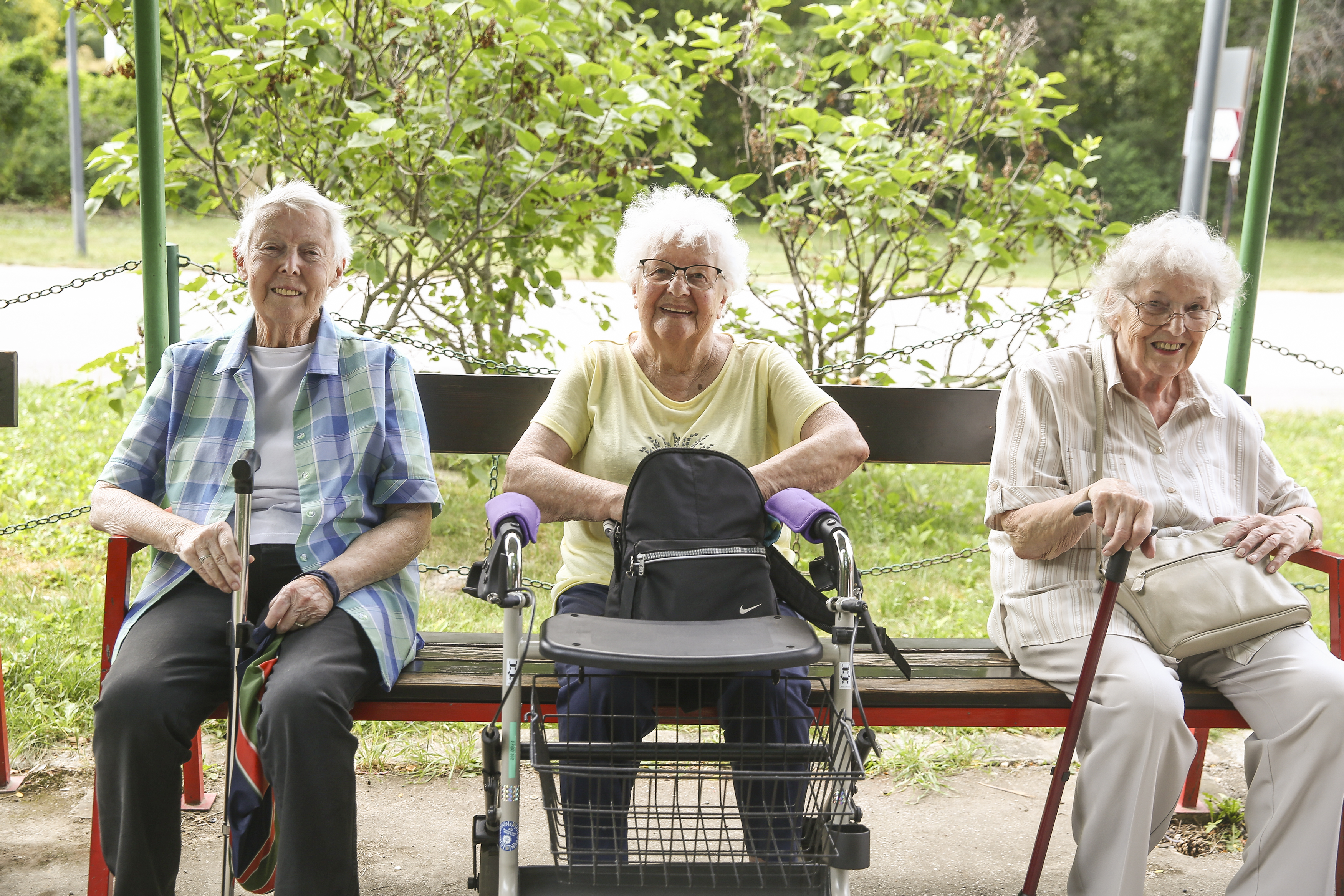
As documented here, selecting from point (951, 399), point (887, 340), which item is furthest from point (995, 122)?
point (887, 340)

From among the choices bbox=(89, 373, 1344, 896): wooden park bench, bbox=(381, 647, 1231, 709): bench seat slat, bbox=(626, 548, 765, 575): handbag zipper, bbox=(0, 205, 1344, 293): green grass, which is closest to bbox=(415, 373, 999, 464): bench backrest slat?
bbox=(89, 373, 1344, 896): wooden park bench

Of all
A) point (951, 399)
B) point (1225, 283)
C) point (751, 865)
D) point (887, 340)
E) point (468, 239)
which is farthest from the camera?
point (887, 340)

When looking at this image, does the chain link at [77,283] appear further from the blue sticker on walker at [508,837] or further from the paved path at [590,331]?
the paved path at [590,331]

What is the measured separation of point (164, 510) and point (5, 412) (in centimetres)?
79

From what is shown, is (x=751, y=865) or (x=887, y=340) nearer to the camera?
(x=751, y=865)

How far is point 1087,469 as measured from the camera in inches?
99.3

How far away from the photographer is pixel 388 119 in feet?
11.5

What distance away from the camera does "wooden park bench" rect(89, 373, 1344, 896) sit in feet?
7.57

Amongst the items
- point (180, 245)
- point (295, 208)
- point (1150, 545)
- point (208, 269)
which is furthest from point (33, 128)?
point (1150, 545)

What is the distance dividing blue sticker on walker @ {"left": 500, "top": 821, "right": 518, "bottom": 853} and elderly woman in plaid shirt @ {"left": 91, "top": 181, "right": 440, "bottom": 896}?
0.33m

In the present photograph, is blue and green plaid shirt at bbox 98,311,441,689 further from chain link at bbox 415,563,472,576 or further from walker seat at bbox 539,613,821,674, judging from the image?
walker seat at bbox 539,613,821,674

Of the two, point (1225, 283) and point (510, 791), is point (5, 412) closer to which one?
point (510, 791)

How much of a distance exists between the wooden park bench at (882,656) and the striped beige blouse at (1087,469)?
0.45ft

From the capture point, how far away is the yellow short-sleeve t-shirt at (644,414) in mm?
2607
